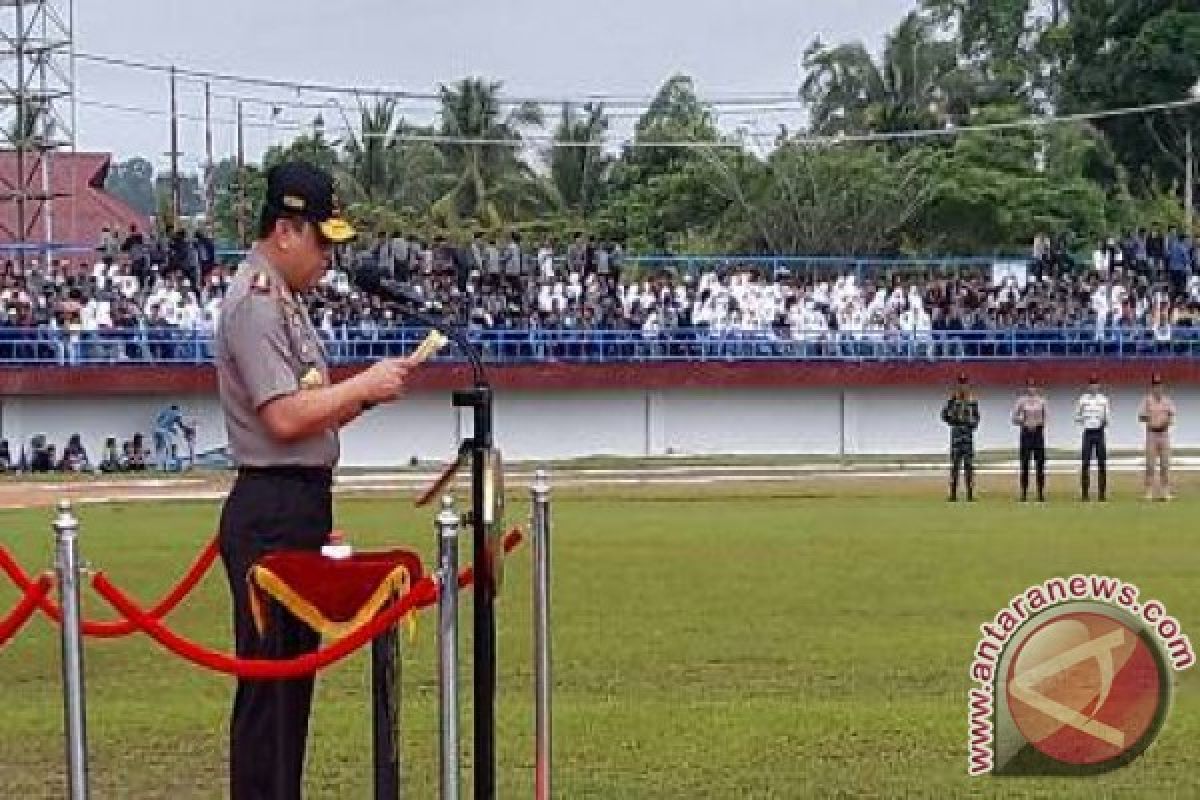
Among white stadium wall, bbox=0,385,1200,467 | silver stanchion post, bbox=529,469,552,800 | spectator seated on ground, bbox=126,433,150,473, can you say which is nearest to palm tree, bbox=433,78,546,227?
white stadium wall, bbox=0,385,1200,467

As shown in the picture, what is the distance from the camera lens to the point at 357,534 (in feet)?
87.5

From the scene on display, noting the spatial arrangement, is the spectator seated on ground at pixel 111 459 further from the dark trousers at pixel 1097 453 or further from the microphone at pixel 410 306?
the microphone at pixel 410 306

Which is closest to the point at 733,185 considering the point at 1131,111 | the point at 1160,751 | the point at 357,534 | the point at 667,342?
the point at 1131,111

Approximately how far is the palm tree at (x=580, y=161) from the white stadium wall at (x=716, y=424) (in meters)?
28.4

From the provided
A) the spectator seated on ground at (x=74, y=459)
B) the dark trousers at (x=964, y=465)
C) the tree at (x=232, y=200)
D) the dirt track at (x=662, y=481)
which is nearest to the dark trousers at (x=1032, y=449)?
the dark trousers at (x=964, y=465)

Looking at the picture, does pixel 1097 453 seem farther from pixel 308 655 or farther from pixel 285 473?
pixel 308 655

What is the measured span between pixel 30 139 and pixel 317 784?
1797 inches

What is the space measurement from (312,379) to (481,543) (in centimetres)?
92

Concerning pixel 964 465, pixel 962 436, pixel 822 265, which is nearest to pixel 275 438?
pixel 962 436

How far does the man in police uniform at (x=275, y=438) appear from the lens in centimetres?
759

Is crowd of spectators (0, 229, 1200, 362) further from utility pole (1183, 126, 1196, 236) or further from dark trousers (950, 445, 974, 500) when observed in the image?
dark trousers (950, 445, 974, 500)

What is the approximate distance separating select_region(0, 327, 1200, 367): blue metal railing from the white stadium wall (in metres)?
1.01

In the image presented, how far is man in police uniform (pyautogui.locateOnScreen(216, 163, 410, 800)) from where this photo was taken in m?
7.59

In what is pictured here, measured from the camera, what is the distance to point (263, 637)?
7594 millimetres
